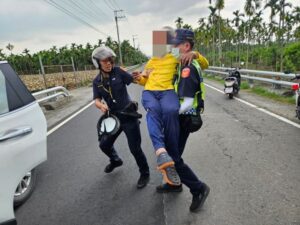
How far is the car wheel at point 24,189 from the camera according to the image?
3.48 metres

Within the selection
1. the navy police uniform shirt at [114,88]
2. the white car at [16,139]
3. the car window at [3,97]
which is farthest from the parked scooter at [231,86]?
the car window at [3,97]

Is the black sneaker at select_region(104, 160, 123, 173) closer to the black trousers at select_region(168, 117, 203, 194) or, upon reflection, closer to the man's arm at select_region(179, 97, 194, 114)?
the black trousers at select_region(168, 117, 203, 194)

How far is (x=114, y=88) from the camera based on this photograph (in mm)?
3654

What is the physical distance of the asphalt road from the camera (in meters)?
3.01

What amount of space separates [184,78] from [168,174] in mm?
951

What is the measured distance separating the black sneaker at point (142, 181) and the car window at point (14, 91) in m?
1.73

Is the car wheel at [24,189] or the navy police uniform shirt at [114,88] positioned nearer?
the car wheel at [24,189]

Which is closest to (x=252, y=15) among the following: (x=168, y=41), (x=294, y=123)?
(x=294, y=123)

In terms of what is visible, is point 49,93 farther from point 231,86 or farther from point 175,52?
point 175,52

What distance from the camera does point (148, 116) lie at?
2916mm

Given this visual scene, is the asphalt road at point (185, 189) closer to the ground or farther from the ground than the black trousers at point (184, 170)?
closer to the ground

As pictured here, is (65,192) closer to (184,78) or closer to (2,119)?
(2,119)

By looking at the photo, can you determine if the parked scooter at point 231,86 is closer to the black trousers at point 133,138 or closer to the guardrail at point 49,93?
the guardrail at point 49,93

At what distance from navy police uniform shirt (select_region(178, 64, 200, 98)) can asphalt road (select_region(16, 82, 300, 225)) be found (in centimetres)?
130
